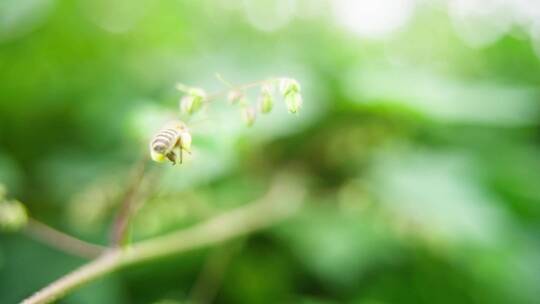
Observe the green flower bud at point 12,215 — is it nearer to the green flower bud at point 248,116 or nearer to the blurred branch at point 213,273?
the green flower bud at point 248,116

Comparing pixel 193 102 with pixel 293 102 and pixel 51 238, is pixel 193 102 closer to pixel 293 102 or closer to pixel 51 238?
pixel 293 102

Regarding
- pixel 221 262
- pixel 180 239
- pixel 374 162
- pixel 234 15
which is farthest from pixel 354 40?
pixel 180 239

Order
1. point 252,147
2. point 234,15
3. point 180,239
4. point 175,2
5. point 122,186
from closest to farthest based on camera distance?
point 180,239 < point 122,186 < point 252,147 < point 175,2 < point 234,15

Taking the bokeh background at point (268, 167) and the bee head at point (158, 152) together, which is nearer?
the bee head at point (158, 152)

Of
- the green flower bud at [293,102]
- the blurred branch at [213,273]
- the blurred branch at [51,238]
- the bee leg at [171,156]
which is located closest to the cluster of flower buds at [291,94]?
the green flower bud at [293,102]

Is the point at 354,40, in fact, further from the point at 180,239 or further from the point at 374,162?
the point at 180,239

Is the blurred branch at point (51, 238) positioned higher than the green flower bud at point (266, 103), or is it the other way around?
the blurred branch at point (51, 238)
